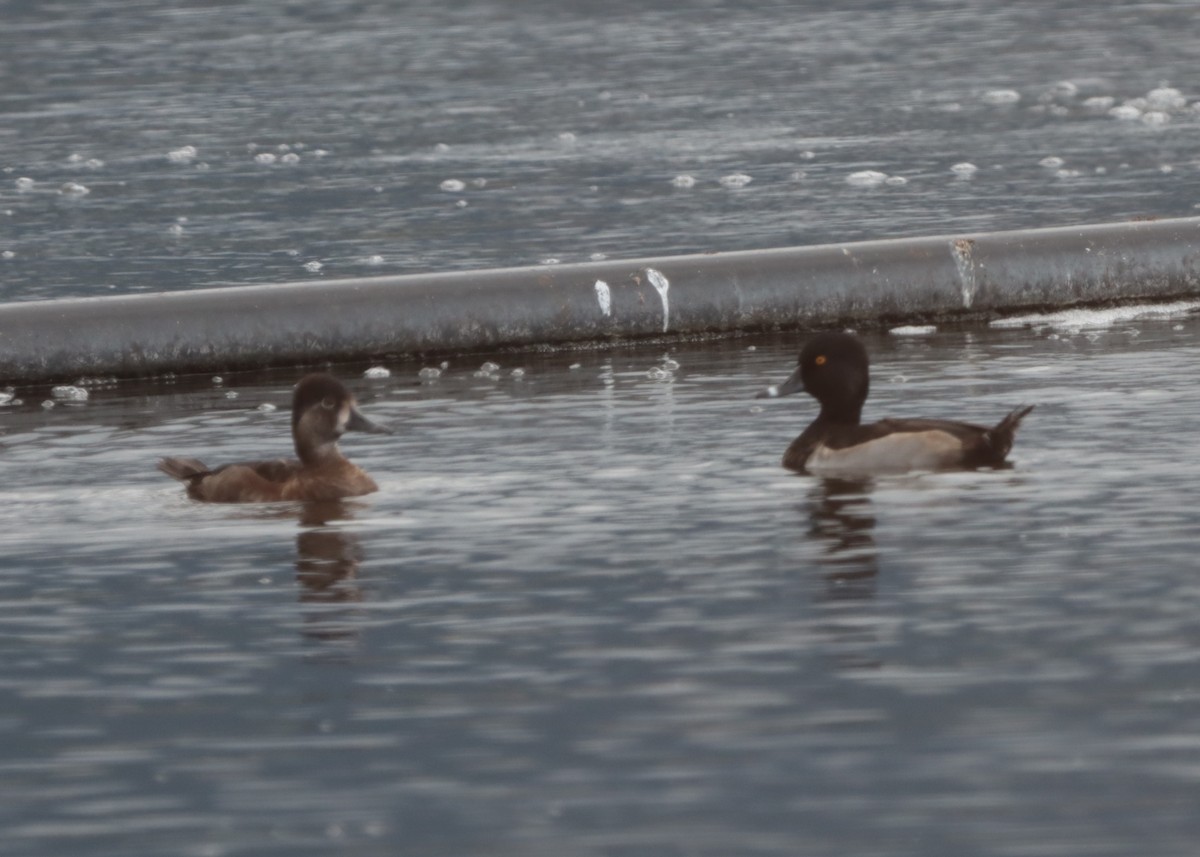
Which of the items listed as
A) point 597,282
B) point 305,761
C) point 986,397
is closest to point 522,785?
point 305,761

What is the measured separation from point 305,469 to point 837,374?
2.08m

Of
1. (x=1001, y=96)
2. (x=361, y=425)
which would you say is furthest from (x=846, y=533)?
(x=1001, y=96)

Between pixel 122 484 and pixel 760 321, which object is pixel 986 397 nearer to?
pixel 760 321

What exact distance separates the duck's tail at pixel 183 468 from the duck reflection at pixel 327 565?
1.54 ft

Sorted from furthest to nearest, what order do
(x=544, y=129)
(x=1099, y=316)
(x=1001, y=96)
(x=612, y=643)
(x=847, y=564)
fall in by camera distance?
(x=1001, y=96)
(x=544, y=129)
(x=1099, y=316)
(x=847, y=564)
(x=612, y=643)

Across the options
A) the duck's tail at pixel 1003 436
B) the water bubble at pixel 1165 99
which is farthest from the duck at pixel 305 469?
the water bubble at pixel 1165 99

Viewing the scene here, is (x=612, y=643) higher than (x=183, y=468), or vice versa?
(x=183, y=468)

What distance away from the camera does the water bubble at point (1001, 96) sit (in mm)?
27891

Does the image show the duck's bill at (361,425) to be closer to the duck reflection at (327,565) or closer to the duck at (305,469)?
the duck at (305,469)

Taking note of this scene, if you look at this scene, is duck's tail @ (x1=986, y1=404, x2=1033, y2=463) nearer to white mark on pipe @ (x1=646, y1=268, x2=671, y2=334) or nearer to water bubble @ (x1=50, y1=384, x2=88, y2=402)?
white mark on pipe @ (x1=646, y1=268, x2=671, y2=334)

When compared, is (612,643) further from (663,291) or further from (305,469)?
(663,291)

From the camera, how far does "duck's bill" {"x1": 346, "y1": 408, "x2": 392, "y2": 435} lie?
10297mm

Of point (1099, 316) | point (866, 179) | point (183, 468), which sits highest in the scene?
point (866, 179)

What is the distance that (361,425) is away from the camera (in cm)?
1034
